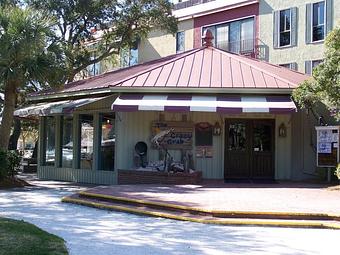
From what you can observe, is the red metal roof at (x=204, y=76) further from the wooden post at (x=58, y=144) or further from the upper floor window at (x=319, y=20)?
the upper floor window at (x=319, y=20)

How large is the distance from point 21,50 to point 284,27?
61.4 ft

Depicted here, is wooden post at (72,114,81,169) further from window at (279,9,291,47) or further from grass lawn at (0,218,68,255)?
window at (279,9,291,47)

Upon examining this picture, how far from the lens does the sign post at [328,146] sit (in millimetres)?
17344

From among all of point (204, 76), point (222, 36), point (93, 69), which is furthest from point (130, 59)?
point (204, 76)

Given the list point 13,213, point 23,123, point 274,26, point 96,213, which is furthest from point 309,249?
point 23,123

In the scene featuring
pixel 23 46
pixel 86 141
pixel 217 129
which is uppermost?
pixel 23 46

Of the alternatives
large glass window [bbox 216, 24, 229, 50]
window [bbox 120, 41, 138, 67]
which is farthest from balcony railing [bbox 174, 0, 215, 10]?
window [bbox 120, 41, 138, 67]

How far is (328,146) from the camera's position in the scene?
17547 millimetres

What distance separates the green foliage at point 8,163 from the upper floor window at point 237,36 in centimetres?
1866

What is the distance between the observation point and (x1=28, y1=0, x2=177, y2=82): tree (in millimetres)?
27719

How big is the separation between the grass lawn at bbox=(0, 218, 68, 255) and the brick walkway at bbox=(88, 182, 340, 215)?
386 cm

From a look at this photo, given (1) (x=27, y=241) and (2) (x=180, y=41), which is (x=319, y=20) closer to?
(2) (x=180, y=41)

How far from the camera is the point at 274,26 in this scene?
31.4m

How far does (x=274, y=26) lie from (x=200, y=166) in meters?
15.9
